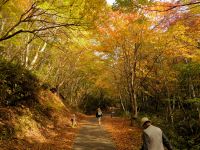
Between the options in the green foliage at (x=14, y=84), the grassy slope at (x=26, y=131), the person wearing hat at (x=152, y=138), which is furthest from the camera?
the green foliage at (x=14, y=84)

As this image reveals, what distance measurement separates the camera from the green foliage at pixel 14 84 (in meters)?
11.6

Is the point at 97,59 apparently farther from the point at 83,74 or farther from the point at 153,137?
the point at 153,137

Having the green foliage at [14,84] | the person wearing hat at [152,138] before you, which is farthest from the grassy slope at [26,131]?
the person wearing hat at [152,138]

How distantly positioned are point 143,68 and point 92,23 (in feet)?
51.2

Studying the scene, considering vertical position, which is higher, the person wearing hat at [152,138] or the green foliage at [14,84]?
the green foliage at [14,84]

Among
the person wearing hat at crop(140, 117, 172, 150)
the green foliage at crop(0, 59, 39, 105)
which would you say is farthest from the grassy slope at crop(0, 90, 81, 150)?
the person wearing hat at crop(140, 117, 172, 150)

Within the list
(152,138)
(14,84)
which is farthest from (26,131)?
(152,138)

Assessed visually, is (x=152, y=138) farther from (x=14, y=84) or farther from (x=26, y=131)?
(x=14, y=84)

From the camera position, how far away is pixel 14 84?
1272cm

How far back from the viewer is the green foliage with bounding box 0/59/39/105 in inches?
456

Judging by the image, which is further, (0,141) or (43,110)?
(43,110)

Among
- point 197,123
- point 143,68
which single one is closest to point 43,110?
point 143,68

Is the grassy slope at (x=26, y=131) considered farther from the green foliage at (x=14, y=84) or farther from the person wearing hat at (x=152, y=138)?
the person wearing hat at (x=152, y=138)

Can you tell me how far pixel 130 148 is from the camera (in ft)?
36.9
